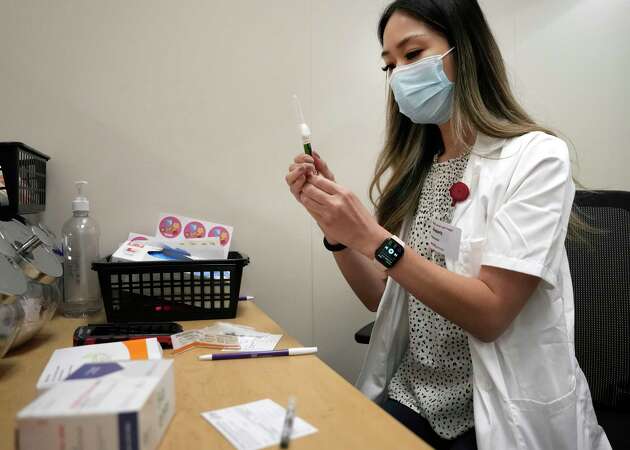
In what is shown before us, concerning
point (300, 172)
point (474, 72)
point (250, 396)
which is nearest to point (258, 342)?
point (250, 396)

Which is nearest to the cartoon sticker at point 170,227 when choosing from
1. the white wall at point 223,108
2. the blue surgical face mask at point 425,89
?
the white wall at point 223,108

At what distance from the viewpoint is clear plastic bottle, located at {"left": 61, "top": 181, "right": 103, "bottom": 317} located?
4.10ft

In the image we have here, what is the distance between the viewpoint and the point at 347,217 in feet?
3.12

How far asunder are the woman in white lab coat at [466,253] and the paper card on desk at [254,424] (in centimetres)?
39

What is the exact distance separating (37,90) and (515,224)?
1326 mm

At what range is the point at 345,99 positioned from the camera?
1.59m

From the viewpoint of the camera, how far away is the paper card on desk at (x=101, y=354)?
2.33 feet

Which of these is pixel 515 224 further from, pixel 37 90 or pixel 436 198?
pixel 37 90

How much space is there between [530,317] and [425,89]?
567 millimetres

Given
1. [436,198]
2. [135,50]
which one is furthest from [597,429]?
[135,50]

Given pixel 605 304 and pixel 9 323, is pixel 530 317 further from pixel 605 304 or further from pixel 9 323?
pixel 9 323

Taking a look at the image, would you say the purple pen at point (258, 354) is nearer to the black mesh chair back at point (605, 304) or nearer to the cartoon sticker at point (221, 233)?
the cartoon sticker at point (221, 233)

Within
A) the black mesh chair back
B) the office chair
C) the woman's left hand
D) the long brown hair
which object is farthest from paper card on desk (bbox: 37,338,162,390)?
the black mesh chair back

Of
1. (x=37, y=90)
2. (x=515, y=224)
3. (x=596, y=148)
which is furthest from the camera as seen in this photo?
(x=596, y=148)
